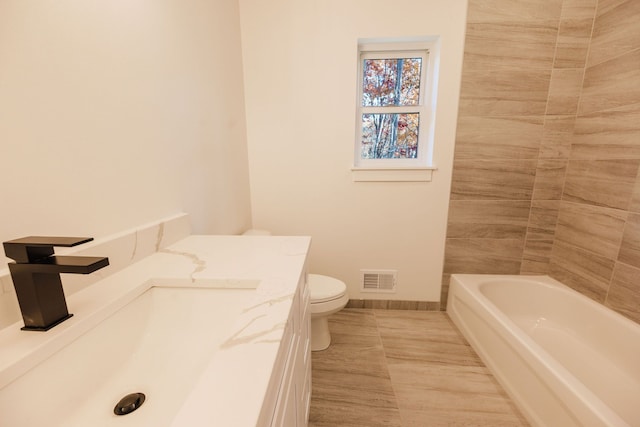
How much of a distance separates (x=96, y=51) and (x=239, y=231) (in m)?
1.20

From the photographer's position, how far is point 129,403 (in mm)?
537

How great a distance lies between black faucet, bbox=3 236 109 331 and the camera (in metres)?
0.50

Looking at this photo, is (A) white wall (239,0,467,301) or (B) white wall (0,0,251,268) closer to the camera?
(B) white wall (0,0,251,268)

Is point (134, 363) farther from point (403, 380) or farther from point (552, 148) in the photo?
point (552, 148)

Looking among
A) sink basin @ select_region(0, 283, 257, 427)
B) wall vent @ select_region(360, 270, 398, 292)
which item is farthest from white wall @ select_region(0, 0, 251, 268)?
wall vent @ select_region(360, 270, 398, 292)

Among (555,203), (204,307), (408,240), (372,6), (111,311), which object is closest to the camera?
(111,311)

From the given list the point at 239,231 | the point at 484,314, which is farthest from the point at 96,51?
Answer: the point at 484,314

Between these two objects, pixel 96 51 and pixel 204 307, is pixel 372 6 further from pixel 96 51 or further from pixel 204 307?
pixel 204 307

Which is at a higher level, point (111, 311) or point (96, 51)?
point (96, 51)

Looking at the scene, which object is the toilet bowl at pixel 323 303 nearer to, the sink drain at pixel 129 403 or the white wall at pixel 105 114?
the white wall at pixel 105 114

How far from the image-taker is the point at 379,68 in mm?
1951

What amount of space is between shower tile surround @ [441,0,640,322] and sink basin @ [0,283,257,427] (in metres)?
1.79

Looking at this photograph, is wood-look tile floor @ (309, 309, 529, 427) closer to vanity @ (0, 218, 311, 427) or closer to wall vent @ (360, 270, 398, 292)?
wall vent @ (360, 270, 398, 292)

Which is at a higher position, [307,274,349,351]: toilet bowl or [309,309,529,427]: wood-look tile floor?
[307,274,349,351]: toilet bowl
